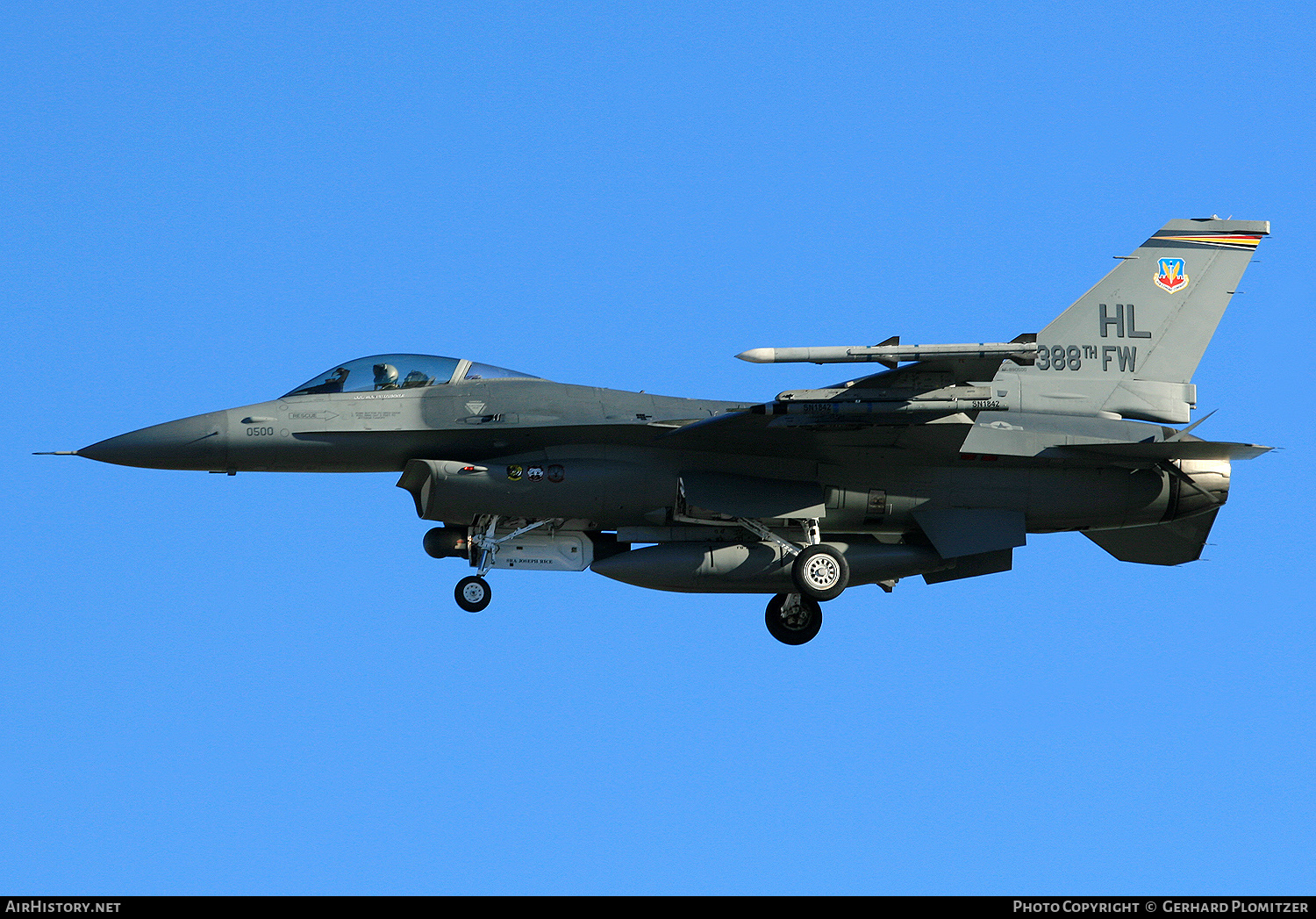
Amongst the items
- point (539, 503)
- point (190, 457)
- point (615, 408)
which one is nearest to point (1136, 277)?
point (615, 408)

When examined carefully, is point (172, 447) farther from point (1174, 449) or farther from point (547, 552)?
point (1174, 449)

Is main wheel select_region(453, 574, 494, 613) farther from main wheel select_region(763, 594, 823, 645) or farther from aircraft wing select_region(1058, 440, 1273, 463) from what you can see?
aircraft wing select_region(1058, 440, 1273, 463)

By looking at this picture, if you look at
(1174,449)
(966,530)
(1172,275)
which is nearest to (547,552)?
(966,530)

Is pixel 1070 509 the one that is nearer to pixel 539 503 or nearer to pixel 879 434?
pixel 879 434

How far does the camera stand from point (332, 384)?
16594mm

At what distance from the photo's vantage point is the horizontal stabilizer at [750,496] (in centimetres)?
1642

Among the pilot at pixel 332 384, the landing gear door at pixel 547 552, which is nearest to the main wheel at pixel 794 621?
the landing gear door at pixel 547 552

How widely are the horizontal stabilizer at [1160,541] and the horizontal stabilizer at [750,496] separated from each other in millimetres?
3761

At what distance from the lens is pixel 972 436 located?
54.7 ft

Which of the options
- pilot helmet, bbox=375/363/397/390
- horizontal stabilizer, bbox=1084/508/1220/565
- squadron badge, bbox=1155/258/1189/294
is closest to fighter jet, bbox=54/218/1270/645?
pilot helmet, bbox=375/363/397/390

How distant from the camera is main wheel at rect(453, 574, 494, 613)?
53.0 feet

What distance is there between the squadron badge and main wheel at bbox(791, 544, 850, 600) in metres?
5.56

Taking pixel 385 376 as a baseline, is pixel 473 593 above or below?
below

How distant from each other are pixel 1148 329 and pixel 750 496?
547cm
